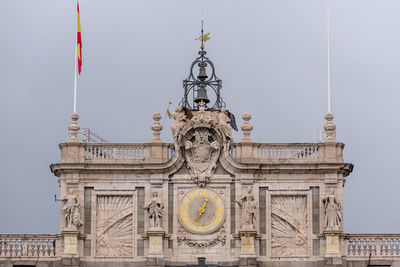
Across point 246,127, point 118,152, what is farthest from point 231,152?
point 118,152

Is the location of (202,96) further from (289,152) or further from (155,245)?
(155,245)

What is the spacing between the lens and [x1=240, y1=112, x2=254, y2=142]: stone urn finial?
216 ft

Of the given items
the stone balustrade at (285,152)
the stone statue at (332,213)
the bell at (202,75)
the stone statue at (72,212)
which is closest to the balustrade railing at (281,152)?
the stone balustrade at (285,152)

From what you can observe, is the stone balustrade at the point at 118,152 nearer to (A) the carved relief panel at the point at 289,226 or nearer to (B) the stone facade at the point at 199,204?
(B) the stone facade at the point at 199,204

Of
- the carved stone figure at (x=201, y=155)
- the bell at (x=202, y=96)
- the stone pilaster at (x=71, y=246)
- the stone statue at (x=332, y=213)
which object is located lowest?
the stone pilaster at (x=71, y=246)

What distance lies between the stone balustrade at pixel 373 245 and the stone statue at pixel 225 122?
6195mm

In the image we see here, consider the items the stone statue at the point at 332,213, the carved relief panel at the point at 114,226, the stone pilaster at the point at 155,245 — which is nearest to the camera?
the stone pilaster at the point at 155,245

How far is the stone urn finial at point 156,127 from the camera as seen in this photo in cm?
6575

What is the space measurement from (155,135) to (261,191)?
4793mm

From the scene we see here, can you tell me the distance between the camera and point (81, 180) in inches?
2584

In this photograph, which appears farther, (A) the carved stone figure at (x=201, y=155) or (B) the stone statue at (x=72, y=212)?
(A) the carved stone figure at (x=201, y=155)

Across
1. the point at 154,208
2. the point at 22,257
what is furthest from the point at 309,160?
the point at 22,257

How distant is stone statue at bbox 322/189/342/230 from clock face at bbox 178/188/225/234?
13.5 ft

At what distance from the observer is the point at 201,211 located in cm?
6531
